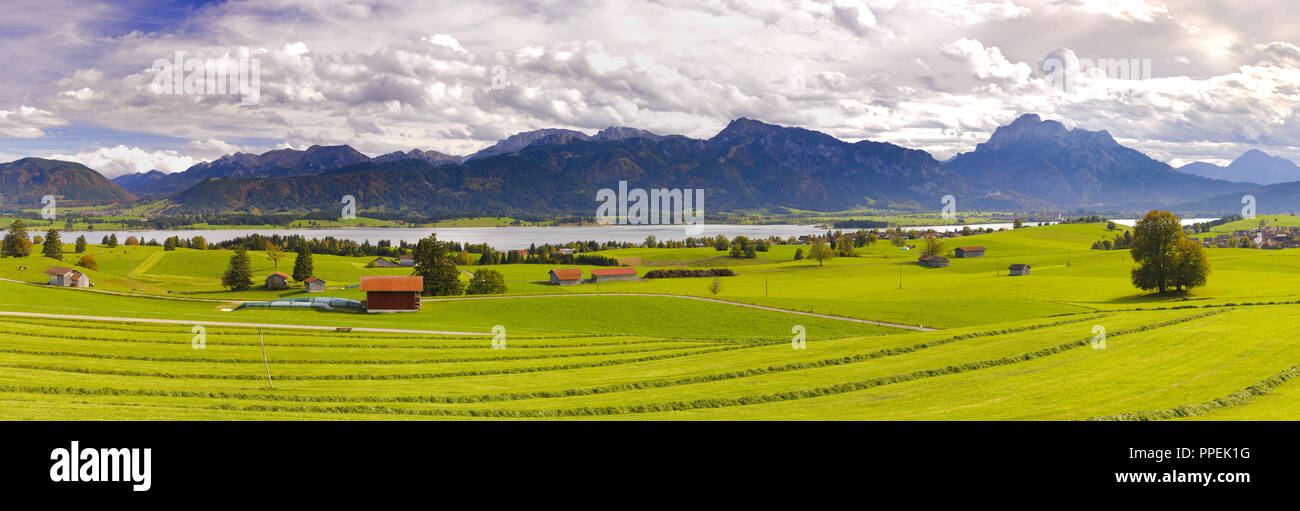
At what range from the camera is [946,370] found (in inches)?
1129

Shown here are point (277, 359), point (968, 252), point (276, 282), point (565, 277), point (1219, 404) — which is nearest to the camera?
point (1219, 404)

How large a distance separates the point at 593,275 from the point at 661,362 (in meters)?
90.0

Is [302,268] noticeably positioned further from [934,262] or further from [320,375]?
[934,262]

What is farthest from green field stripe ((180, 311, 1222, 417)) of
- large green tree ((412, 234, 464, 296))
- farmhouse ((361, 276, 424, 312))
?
large green tree ((412, 234, 464, 296))

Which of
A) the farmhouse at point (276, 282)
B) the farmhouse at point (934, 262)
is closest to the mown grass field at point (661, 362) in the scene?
the farmhouse at point (276, 282)

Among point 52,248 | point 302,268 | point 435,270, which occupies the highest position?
point 52,248

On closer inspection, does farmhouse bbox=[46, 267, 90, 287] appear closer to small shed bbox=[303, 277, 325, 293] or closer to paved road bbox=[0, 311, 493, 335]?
small shed bbox=[303, 277, 325, 293]

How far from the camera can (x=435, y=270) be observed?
292 feet

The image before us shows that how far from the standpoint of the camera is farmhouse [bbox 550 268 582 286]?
375ft

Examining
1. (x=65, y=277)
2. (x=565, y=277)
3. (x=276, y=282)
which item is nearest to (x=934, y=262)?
(x=565, y=277)

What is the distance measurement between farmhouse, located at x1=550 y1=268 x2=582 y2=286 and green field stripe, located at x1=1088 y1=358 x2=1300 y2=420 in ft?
320
